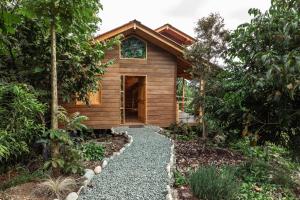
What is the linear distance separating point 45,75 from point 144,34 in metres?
4.95

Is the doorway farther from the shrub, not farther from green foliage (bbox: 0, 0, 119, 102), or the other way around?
the shrub

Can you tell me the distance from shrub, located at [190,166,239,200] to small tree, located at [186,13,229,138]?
13.5ft

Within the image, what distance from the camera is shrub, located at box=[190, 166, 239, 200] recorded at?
4.68 m

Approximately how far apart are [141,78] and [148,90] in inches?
32.1

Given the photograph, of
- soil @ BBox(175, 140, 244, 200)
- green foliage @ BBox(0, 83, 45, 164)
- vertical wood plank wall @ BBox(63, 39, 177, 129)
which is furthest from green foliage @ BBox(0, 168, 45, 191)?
vertical wood plank wall @ BBox(63, 39, 177, 129)

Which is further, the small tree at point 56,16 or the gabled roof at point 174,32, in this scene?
the gabled roof at point 174,32

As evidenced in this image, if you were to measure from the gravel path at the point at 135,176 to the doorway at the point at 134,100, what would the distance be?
412 cm

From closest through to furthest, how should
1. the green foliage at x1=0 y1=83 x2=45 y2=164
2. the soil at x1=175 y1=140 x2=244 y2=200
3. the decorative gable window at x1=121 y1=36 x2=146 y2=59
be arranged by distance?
the green foliage at x1=0 y1=83 x2=45 y2=164 < the soil at x1=175 y1=140 x2=244 y2=200 < the decorative gable window at x1=121 y1=36 x2=146 y2=59

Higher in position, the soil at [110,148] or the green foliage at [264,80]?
the green foliage at [264,80]

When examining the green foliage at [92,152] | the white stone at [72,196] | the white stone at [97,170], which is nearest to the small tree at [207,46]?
the green foliage at [92,152]

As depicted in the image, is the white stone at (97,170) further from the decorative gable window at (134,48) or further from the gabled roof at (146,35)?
the decorative gable window at (134,48)

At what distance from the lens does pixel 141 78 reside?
12.6 m

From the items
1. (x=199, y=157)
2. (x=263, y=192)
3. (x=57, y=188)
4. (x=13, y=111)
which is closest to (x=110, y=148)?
(x=199, y=157)

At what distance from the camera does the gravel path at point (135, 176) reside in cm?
478
